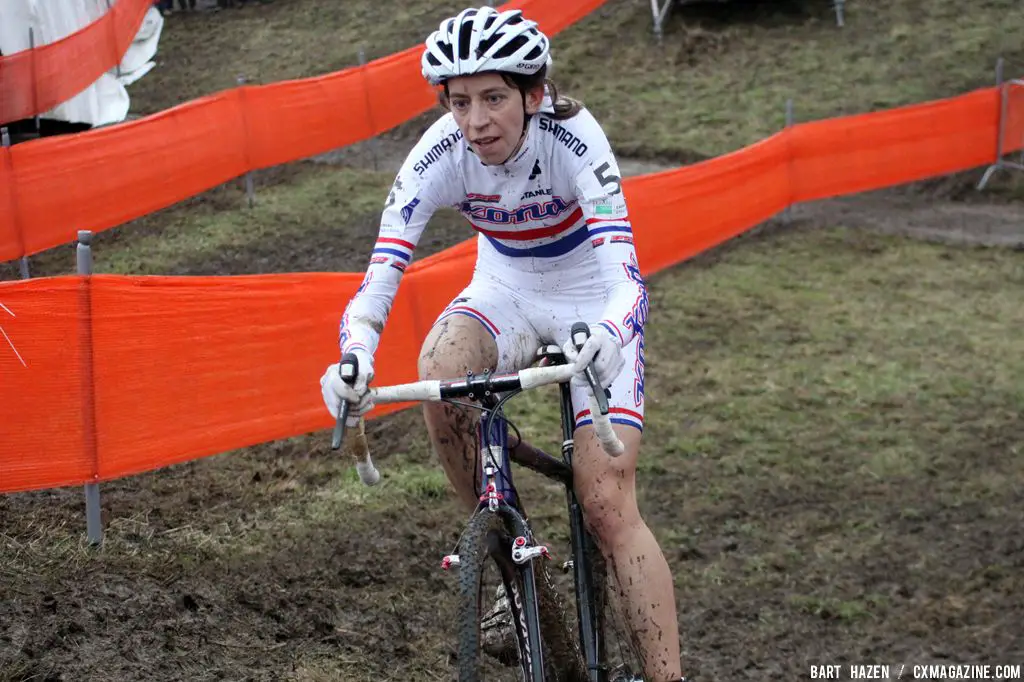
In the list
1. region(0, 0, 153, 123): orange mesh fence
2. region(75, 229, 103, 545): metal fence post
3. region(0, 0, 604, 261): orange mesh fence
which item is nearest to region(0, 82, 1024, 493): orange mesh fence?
region(75, 229, 103, 545): metal fence post

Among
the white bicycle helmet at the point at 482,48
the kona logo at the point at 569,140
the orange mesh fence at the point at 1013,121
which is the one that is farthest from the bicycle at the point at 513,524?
the orange mesh fence at the point at 1013,121

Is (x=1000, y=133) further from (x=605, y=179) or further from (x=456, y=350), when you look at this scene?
(x=456, y=350)

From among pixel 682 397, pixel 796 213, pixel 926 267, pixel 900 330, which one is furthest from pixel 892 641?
pixel 796 213

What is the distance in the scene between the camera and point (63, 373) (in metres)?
6.25

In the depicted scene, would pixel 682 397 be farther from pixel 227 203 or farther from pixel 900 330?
pixel 227 203

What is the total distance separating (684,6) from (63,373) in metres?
17.7

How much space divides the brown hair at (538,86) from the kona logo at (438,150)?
148mm

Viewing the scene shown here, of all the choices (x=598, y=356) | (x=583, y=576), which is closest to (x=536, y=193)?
(x=598, y=356)

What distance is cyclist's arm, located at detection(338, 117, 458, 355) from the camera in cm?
432

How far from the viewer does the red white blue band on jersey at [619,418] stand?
4.41 meters

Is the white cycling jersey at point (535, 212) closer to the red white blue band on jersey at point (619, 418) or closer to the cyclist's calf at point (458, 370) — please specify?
the cyclist's calf at point (458, 370)

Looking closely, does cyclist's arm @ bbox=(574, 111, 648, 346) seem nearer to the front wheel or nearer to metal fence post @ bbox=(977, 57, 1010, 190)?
the front wheel

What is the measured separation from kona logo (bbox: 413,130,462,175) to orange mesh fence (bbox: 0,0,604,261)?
7695 mm

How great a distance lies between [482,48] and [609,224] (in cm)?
77
